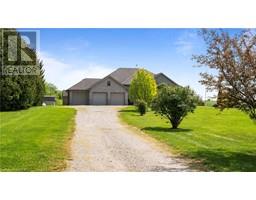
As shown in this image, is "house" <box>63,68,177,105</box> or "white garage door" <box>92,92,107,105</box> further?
"white garage door" <box>92,92,107,105</box>

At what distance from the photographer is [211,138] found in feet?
54.1

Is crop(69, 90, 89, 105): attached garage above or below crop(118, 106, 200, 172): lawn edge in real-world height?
above

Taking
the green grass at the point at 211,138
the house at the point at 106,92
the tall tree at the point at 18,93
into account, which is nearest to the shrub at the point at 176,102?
the green grass at the point at 211,138

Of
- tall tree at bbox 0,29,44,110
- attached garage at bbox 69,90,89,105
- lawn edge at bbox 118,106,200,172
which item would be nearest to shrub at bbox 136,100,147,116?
attached garage at bbox 69,90,89,105

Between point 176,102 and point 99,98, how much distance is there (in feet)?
20.0

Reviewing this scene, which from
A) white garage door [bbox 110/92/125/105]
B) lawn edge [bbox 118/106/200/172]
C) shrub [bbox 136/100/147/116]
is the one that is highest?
white garage door [bbox 110/92/125/105]

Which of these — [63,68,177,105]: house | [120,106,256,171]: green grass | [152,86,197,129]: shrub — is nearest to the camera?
[120,106,256,171]: green grass

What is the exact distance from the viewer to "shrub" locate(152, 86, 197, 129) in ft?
64.8

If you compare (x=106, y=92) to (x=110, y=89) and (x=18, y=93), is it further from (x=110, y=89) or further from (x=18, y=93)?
(x=18, y=93)

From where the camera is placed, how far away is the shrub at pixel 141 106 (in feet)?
79.0

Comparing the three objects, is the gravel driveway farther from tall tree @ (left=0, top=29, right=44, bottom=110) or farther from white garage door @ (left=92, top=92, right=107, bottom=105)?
tall tree @ (left=0, top=29, right=44, bottom=110)

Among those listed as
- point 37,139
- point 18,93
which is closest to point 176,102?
point 37,139

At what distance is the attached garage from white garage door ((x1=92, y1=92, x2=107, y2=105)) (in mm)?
484
